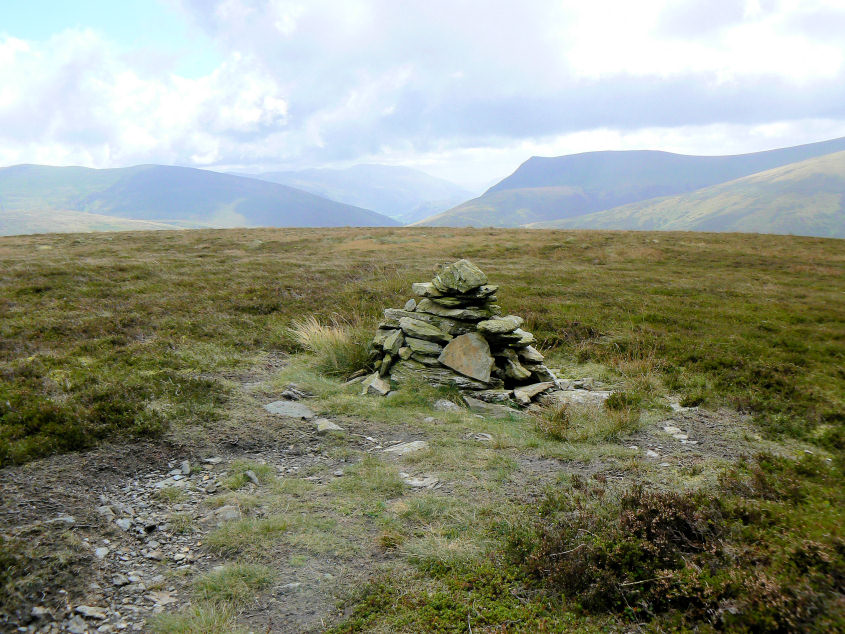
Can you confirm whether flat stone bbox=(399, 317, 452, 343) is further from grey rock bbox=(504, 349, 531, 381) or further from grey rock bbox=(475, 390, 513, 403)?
grey rock bbox=(475, 390, 513, 403)

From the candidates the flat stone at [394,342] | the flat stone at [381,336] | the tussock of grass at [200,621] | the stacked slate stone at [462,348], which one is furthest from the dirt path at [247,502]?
the flat stone at [381,336]

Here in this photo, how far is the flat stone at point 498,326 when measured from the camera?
33.8ft

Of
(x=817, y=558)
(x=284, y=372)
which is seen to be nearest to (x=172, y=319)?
(x=284, y=372)

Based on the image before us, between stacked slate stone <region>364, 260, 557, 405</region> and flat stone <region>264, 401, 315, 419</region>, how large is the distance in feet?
5.55

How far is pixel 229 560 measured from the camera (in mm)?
4602

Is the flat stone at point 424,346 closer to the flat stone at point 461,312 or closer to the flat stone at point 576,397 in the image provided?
the flat stone at point 461,312

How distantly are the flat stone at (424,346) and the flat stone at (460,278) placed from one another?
1423 mm

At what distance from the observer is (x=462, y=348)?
411 inches

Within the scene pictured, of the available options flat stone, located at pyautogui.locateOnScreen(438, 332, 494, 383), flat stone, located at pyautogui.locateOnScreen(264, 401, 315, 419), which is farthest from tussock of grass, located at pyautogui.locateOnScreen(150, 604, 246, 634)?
flat stone, located at pyautogui.locateOnScreen(438, 332, 494, 383)

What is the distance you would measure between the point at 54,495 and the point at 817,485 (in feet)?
28.5

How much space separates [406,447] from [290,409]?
9.07 feet

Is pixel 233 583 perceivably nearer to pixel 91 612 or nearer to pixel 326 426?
pixel 91 612

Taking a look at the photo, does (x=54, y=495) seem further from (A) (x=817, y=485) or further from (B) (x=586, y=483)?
(A) (x=817, y=485)

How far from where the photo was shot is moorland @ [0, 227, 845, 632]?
12.2 ft
